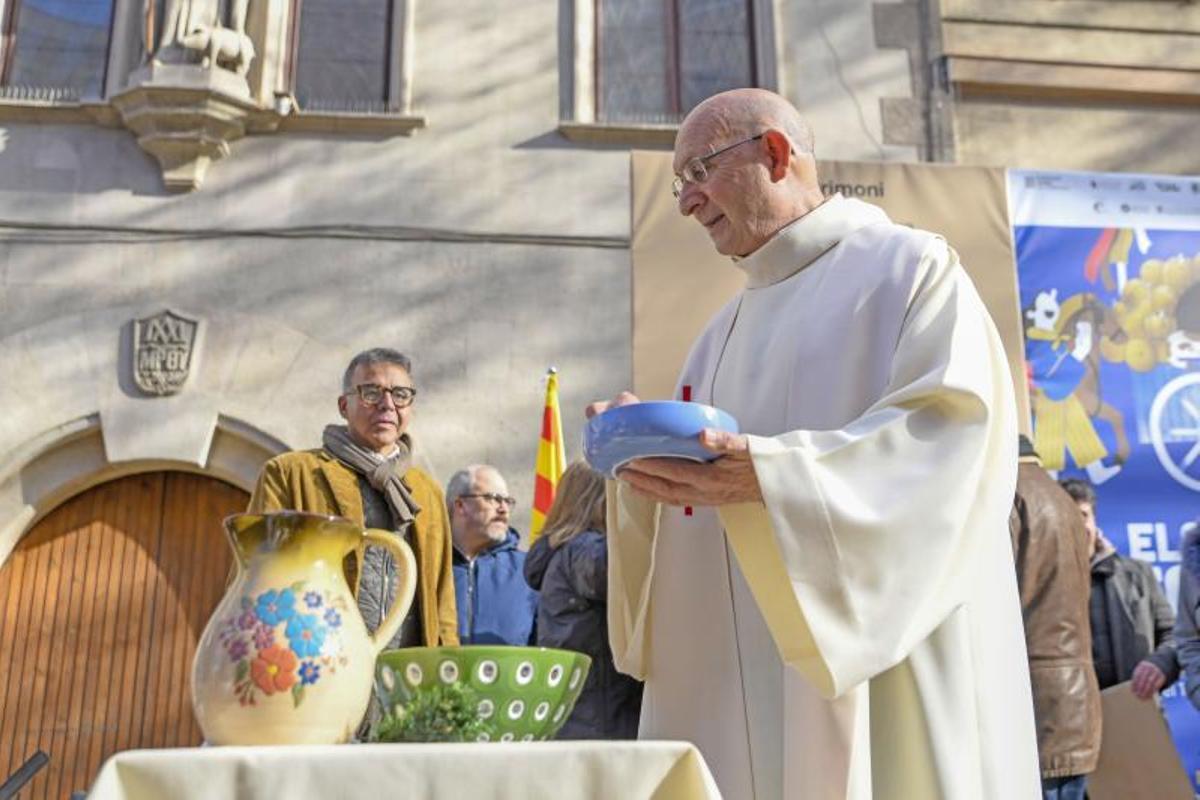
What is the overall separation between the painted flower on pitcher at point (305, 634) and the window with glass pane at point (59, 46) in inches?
257

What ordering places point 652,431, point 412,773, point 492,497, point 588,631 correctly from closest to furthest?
point 412,773
point 652,431
point 588,631
point 492,497

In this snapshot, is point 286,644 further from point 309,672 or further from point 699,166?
point 699,166

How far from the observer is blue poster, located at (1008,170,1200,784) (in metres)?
6.25

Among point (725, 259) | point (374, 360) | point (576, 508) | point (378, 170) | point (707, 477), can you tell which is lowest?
point (707, 477)

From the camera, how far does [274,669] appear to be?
1440 millimetres

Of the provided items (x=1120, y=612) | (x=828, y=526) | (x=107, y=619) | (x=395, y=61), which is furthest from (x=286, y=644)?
(x=395, y=61)

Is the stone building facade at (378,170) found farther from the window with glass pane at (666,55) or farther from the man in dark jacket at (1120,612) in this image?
the man in dark jacket at (1120,612)

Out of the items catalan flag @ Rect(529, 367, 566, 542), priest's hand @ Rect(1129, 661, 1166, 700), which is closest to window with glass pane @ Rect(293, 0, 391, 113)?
catalan flag @ Rect(529, 367, 566, 542)

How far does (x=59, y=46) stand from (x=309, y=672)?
22.6ft

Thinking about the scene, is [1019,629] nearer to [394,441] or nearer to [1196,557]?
[394,441]

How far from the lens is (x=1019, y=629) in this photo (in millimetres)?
1854

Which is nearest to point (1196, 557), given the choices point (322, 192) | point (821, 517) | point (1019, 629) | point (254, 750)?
point (1019, 629)

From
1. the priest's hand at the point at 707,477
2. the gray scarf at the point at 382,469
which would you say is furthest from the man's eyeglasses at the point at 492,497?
the priest's hand at the point at 707,477

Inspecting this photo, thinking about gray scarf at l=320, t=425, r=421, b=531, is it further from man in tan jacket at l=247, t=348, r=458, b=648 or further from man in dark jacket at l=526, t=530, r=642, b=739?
man in dark jacket at l=526, t=530, r=642, b=739
